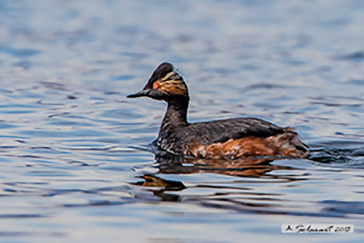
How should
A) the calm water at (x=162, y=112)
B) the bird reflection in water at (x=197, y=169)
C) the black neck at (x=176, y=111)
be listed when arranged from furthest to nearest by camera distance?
the black neck at (x=176, y=111) < the bird reflection in water at (x=197, y=169) < the calm water at (x=162, y=112)

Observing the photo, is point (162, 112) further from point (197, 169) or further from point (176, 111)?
point (197, 169)

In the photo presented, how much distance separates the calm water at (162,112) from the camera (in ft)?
20.0

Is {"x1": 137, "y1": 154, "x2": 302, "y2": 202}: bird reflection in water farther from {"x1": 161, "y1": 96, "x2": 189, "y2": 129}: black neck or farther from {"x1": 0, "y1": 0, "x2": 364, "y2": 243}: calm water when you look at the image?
{"x1": 161, "y1": 96, "x2": 189, "y2": 129}: black neck

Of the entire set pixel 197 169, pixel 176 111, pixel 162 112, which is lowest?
pixel 197 169

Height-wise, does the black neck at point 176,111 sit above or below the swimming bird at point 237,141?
above

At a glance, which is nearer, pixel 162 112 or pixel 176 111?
pixel 176 111

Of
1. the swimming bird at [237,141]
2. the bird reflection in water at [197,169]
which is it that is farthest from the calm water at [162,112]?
the swimming bird at [237,141]

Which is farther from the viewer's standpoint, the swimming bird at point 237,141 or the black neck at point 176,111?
the black neck at point 176,111

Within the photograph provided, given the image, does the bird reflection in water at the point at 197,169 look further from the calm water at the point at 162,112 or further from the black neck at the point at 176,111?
the black neck at the point at 176,111

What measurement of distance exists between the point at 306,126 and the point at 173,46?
30.7 feet

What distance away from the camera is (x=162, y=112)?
12891mm

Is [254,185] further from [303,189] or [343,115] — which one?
[343,115]

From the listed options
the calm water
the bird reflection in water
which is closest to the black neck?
the calm water

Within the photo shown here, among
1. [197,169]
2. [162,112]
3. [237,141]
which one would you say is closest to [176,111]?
[237,141]
